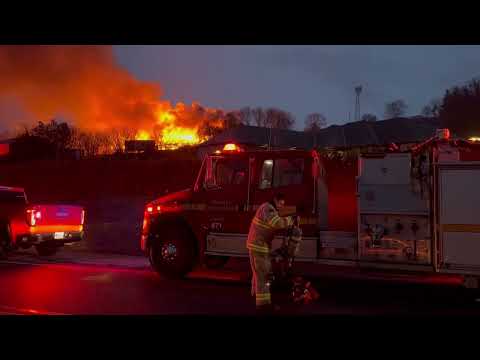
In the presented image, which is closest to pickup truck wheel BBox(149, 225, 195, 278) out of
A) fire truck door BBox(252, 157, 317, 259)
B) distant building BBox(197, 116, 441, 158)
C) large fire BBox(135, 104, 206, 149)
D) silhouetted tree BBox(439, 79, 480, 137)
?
fire truck door BBox(252, 157, 317, 259)

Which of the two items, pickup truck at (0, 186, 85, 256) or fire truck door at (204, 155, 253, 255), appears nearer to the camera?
fire truck door at (204, 155, 253, 255)

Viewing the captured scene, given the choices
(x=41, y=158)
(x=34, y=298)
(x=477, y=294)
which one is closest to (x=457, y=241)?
(x=477, y=294)

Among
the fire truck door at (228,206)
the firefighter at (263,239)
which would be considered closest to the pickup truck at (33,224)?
the fire truck door at (228,206)

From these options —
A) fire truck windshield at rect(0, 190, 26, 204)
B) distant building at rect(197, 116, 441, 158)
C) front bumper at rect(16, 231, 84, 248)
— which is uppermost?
distant building at rect(197, 116, 441, 158)

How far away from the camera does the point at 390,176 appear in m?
7.80

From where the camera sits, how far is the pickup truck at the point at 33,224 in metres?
11.6

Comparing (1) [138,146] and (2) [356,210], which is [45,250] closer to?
(2) [356,210]

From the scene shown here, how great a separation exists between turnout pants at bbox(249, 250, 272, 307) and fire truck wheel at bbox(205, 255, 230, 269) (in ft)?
9.41

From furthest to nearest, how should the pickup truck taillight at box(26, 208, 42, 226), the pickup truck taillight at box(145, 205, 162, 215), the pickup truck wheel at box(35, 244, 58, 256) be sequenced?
the pickup truck wheel at box(35, 244, 58, 256)
the pickup truck taillight at box(26, 208, 42, 226)
the pickup truck taillight at box(145, 205, 162, 215)

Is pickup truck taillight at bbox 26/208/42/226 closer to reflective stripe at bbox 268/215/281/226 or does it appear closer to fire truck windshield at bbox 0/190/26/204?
fire truck windshield at bbox 0/190/26/204

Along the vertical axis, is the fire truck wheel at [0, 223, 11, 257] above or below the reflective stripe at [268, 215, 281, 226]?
below

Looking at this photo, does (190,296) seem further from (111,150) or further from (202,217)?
(111,150)

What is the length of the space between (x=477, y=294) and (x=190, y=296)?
192 inches

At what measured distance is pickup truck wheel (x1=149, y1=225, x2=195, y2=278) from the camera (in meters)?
9.37
